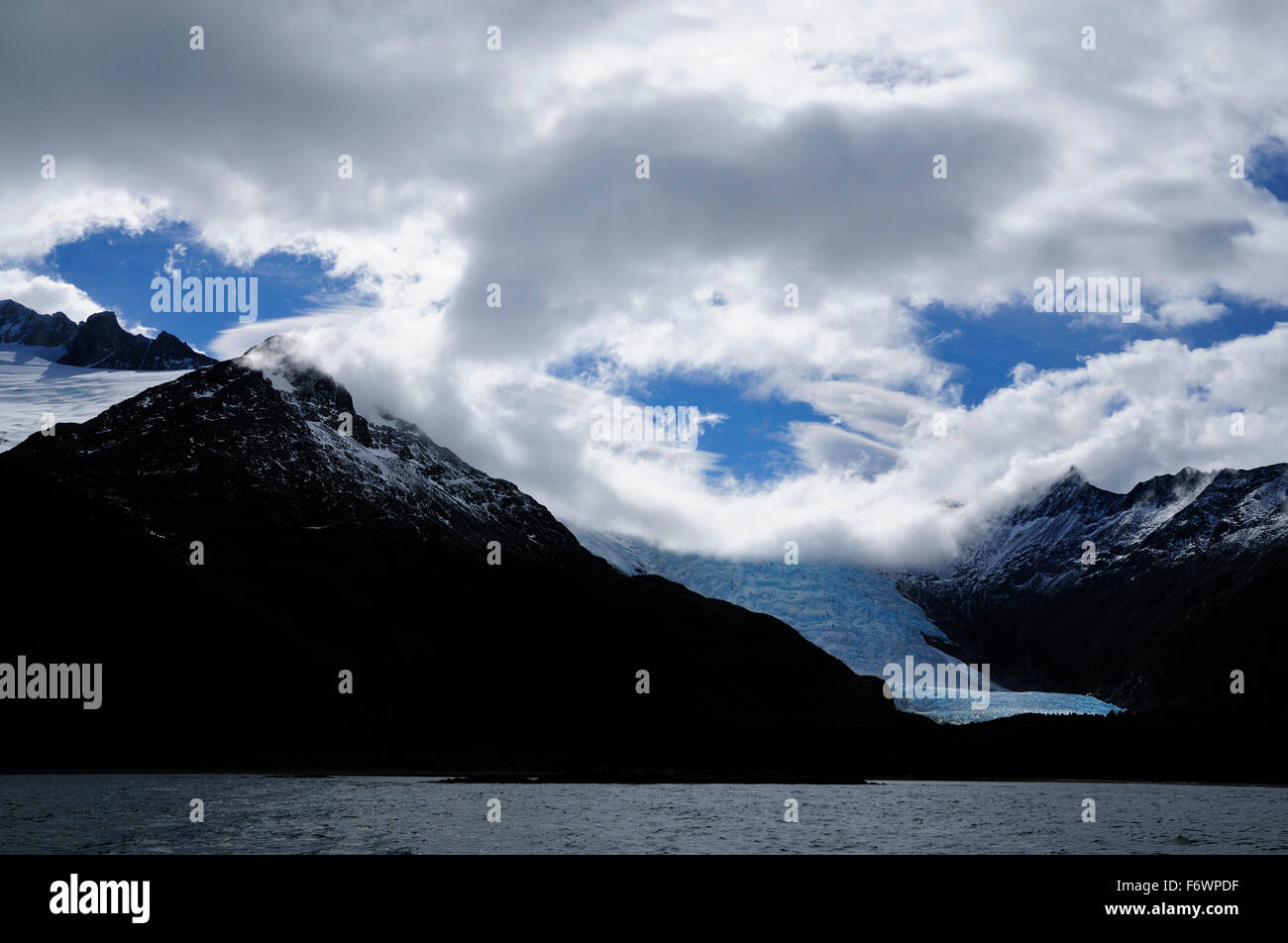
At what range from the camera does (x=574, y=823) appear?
12712 centimetres

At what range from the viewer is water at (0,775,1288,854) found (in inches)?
3937

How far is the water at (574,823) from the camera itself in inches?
3937
